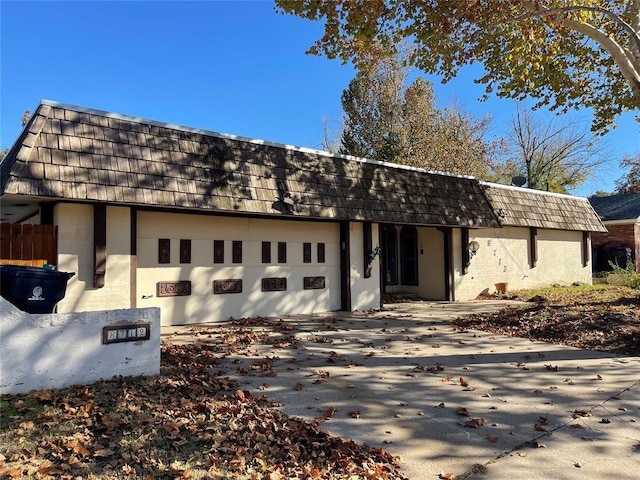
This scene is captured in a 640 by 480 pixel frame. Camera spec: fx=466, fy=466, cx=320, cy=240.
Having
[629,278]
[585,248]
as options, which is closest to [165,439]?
[629,278]

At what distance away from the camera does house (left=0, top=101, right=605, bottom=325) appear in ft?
27.9

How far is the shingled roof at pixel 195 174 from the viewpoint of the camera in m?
8.07

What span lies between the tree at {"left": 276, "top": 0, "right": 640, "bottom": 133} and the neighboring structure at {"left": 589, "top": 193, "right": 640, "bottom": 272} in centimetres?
1470

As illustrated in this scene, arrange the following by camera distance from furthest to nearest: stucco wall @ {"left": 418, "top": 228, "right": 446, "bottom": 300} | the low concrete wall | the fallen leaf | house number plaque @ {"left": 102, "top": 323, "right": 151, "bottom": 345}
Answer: stucco wall @ {"left": 418, "top": 228, "right": 446, "bottom": 300} → house number plaque @ {"left": 102, "top": 323, "right": 151, "bottom": 345} → the low concrete wall → the fallen leaf

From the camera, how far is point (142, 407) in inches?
181

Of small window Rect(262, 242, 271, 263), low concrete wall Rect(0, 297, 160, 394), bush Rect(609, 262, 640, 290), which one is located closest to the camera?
low concrete wall Rect(0, 297, 160, 394)

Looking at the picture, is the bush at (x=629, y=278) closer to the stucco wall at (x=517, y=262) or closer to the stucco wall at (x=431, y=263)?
the stucco wall at (x=517, y=262)

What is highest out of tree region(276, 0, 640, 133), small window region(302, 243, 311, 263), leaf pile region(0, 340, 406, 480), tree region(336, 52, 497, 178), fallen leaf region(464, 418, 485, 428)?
tree region(336, 52, 497, 178)

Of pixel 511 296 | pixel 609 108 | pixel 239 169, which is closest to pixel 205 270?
pixel 239 169

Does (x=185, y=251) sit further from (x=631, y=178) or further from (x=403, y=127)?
(x=631, y=178)

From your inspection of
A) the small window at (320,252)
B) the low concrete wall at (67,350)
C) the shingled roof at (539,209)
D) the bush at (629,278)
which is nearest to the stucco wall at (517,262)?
the shingled roof at (539,209)

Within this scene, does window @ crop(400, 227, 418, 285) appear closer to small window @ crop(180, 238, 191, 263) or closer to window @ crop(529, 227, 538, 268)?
window @ crop(529, 227, 538, 268)

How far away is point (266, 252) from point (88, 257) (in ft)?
13.3

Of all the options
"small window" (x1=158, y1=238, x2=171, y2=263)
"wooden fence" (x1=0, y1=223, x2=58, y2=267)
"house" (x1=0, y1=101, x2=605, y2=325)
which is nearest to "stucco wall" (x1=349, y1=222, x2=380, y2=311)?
"house" (x1=0, y1=101, x2=605, y2=325)
